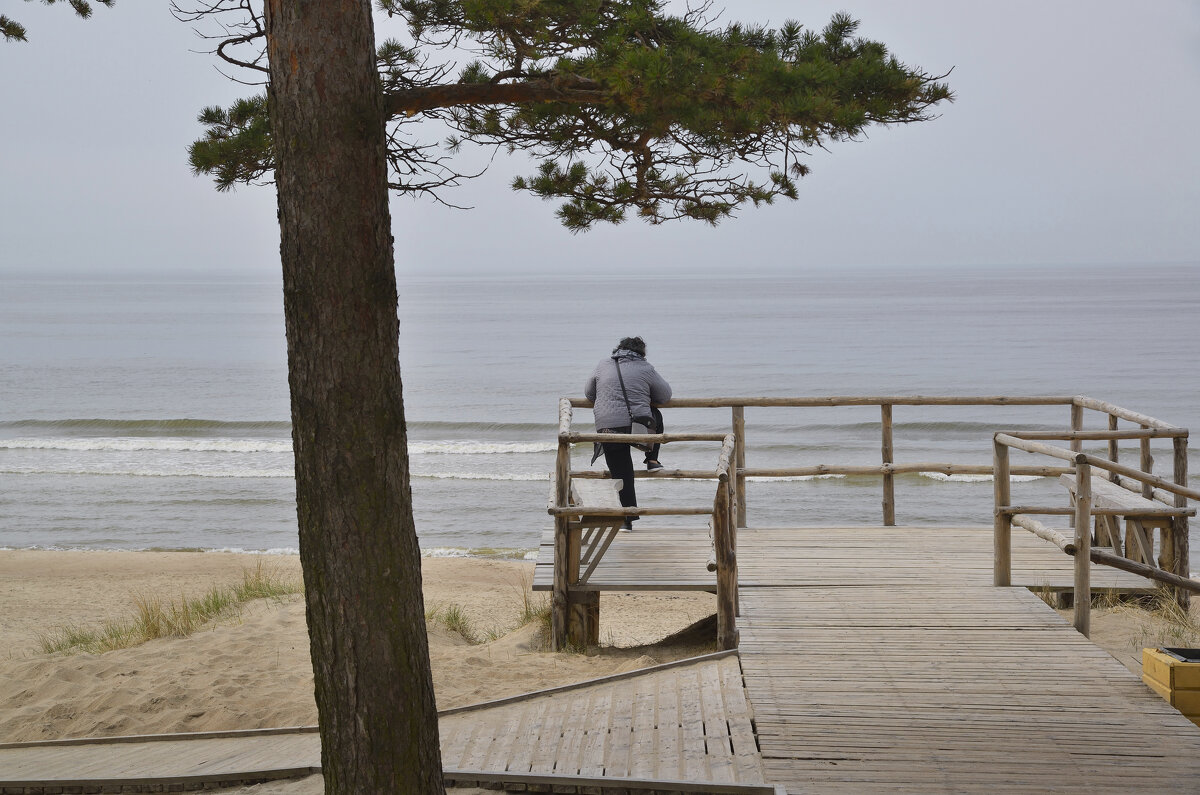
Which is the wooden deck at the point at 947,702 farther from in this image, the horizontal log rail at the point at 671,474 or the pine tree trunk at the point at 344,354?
the pine tree trunk at the point at 344,354

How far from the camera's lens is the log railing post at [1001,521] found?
257 inches

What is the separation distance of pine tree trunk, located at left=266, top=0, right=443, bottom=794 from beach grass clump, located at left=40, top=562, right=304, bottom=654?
4.77m

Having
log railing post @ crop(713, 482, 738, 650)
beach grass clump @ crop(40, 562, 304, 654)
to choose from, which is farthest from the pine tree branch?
beach grass clump @ crop(40, 562, 304, 654)

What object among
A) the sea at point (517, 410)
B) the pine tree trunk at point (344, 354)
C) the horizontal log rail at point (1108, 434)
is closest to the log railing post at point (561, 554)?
the horizontal log rail at point (1108, 434)

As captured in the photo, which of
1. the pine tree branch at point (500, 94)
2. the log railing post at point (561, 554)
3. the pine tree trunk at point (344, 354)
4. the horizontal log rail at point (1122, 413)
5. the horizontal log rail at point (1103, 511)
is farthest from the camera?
the horizontal log rail at point (1122, 413)

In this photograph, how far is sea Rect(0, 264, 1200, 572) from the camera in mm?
16594

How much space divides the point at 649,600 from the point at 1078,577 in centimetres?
570

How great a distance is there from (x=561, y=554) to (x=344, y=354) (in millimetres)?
3617

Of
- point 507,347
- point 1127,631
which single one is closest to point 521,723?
point 1127,631

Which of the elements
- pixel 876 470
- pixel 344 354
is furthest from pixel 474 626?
pixel 344 354

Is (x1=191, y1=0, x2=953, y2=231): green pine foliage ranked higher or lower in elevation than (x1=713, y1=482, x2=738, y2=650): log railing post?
higher

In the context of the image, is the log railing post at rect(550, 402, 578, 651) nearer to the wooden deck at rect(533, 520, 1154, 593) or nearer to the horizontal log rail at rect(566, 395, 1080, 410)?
the wooden deck at rect(533, 520, 1154, 593)

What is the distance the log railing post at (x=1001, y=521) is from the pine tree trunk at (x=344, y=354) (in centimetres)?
452

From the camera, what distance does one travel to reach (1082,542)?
5906 millimetres
